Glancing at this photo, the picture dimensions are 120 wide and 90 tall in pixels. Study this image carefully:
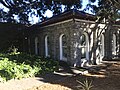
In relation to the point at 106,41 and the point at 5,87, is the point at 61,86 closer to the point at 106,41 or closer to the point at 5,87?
the point at 5,87

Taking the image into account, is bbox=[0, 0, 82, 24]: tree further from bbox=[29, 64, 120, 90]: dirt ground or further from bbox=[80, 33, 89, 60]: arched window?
bbox=[29, 64, 120, 90]: dirt ground

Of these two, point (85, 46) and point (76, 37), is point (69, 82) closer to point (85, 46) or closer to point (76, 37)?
point (76, 37)

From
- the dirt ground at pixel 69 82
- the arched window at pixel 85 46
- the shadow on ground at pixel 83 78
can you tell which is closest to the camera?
the dirt ground at pixel 69 82

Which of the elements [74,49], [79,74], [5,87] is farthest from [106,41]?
[5,87]

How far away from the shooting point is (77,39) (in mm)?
14211

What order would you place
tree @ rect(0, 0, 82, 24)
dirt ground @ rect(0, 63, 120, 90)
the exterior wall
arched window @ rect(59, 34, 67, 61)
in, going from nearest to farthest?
dirt ground @ rect(0, 63, 120, 90) < the exterior wall < arched window @ rect(59, 34, 67, 61) < tree @ rect(0, 0, 82, 24)

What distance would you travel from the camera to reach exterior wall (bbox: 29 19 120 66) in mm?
14164

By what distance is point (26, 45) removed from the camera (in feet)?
73.9

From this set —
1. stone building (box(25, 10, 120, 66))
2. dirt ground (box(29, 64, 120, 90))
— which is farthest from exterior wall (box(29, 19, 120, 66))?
dirt ground (box(29, 64, 120, 90))

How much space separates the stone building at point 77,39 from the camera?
1420cm

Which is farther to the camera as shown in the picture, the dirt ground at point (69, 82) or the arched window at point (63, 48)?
the arched window at point (63, 48)

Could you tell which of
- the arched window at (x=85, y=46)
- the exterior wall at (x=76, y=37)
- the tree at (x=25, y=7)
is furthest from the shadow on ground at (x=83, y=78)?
the tree at (x=25, y=7)

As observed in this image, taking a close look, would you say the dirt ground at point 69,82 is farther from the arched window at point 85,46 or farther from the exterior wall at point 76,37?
the arched window at point 85,46

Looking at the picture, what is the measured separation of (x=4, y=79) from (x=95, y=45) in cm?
827
